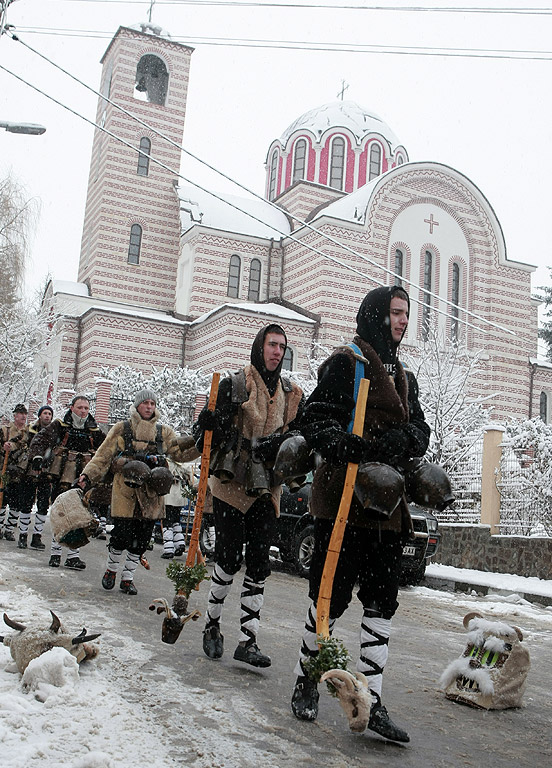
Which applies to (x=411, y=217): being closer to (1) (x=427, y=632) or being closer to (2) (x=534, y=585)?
(2) (x=534, y=585)

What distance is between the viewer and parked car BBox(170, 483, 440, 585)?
428 inches

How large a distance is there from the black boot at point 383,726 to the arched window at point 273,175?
4128 cm

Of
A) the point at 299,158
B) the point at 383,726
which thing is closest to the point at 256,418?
the point at 383,726

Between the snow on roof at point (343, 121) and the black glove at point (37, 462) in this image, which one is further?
the snow on roof at point (343, 121)

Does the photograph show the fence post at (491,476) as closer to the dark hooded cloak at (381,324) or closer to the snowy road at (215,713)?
the snowy road at (215,713)

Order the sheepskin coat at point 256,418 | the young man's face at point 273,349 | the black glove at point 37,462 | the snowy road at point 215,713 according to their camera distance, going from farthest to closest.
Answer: the black glove at point 37,462
the young man's face at point 273,349
the sheepskin coat at point 256,418
the snowy road at point 215,713

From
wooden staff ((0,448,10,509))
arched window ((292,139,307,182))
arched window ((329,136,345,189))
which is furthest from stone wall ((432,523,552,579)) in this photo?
arched window ((292,139,307,182))

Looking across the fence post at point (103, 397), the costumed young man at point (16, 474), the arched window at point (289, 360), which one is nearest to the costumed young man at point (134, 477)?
the costumed young man at point (16, 474)

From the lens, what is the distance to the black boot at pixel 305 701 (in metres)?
3.79

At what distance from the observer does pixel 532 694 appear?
5.10 m

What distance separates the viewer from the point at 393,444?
3.82m

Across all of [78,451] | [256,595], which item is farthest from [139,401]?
[256,595]

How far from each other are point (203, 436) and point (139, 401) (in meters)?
2.67

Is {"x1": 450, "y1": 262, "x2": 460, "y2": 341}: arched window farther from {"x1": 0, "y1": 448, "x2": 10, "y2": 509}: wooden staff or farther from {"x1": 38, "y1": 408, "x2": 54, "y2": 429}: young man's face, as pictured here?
{"x1": 38, "y1": 408, "x2": 54, "y2": 429}: young man's face
